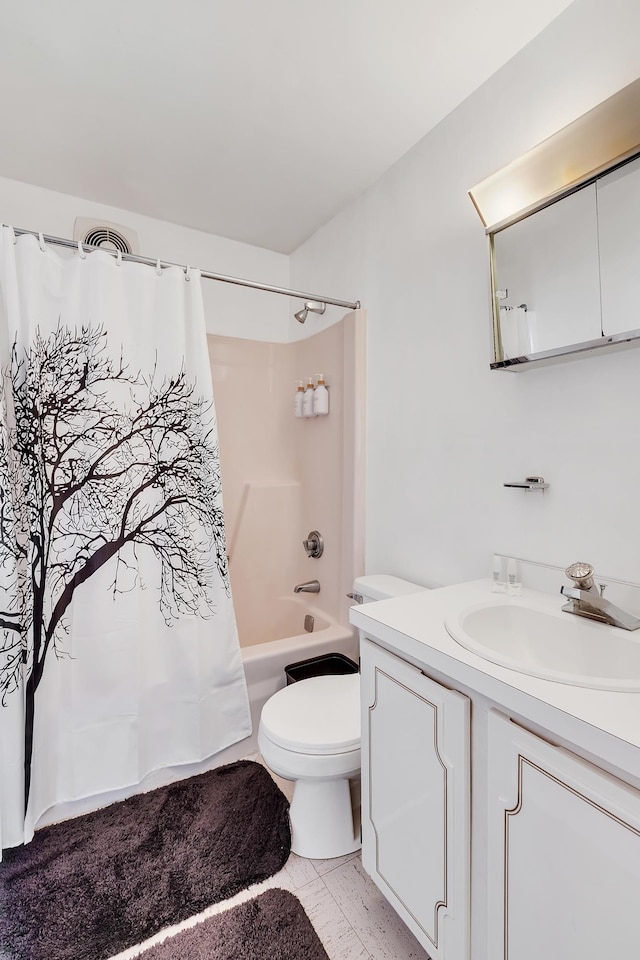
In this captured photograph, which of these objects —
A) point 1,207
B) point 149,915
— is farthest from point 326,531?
point 1,207

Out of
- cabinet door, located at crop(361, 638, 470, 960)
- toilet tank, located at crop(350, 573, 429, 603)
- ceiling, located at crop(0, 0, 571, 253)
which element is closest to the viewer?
cabinet door, located at crop(361, 638, 470, 960)

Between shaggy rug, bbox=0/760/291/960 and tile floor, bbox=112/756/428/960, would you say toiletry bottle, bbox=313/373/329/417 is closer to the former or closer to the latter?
shaggy rug, bbox=0/760/291/960

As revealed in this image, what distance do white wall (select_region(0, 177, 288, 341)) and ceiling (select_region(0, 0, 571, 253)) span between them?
72mm

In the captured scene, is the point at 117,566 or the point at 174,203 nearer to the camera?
the point at 117,566

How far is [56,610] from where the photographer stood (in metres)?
1.54

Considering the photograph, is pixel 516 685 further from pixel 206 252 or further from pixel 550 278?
pixel 206 252

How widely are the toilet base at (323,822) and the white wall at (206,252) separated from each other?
2165mm

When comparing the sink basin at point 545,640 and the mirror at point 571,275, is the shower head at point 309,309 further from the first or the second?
the sink basin at point 545,640

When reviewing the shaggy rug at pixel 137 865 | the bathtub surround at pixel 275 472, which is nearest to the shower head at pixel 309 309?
the bathtub surround at pixel 275 472

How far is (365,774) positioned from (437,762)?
0.34 m

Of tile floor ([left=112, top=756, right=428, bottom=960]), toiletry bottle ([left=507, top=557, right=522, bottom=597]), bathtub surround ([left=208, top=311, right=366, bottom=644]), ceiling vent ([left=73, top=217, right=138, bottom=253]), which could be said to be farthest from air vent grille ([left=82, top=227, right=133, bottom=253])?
tile floor ([left=112, top=756, right=428, bottom=960])

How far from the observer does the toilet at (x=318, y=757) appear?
4.41 feet

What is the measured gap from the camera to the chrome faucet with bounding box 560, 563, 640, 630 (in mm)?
1049

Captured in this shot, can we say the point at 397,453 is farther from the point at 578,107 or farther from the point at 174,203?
the point at 174,203
